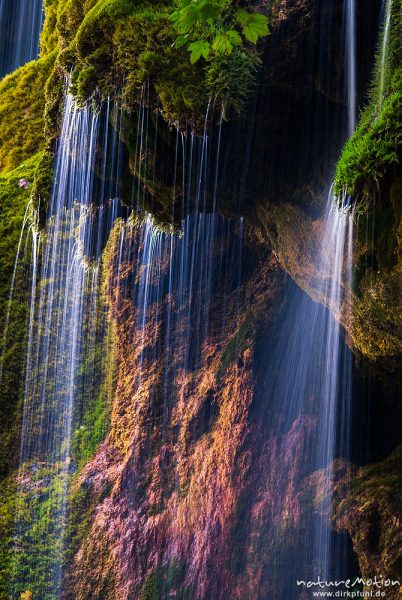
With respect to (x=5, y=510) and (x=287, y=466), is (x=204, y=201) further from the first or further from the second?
(x=5, y=510)

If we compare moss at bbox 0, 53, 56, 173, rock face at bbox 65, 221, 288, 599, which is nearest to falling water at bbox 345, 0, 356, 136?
rock face at bbox 65, 221, 288, 599

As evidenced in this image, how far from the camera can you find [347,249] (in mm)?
5363

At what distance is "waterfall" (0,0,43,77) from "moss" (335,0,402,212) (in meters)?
13.4

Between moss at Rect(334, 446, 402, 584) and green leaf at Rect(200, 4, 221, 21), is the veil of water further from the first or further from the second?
green leaf at Rect(200, 4, 221, 21)

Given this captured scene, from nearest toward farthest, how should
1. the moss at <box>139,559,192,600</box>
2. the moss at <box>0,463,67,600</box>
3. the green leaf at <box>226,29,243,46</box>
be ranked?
the green leaf at <box>226,29,243,46</box>, the moss at <box>139,559,192,600</box>, the moss at <box>0,463,67,600</box>

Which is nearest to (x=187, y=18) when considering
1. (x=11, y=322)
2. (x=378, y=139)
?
(x=378, y=139)

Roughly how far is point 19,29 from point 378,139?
14.8 meters

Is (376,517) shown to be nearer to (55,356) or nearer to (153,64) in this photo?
(153,64)

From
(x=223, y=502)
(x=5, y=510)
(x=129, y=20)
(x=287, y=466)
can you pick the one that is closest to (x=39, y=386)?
(x=5, y=510)

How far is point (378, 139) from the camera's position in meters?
4.38

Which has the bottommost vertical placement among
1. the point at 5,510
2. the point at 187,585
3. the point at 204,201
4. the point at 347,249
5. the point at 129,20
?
the point at 187,585

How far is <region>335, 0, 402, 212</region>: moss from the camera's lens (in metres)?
4.32

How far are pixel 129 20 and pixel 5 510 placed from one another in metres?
7.05

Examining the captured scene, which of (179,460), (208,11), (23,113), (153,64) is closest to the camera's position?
(208,11)
